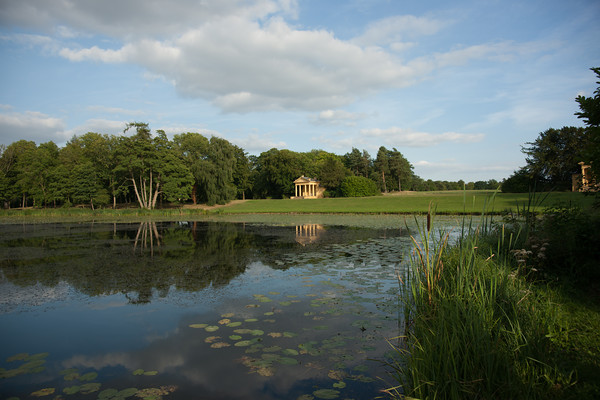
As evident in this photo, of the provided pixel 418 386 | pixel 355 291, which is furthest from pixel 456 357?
pixel 355 291

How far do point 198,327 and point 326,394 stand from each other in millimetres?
2898

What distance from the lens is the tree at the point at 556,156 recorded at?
41.9m

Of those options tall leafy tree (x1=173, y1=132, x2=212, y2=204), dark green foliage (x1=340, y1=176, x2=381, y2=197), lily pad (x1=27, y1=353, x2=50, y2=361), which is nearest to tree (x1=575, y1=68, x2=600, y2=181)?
lily pad (x1=27, y1=353, x2=50, y2=361)

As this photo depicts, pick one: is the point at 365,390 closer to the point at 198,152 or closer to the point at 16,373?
the point at 16,373

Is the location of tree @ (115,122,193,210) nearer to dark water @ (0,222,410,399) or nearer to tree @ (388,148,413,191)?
dark water @ (0,222,410,399)

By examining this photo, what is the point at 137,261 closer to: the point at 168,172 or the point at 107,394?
the point at 107,394

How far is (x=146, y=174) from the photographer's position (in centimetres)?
4959

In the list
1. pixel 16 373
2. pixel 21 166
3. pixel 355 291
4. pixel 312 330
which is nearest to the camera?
pixel 16 373

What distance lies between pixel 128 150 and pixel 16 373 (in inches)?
1888

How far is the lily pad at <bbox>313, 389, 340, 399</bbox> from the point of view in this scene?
3898mm

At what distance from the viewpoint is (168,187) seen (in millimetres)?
48656

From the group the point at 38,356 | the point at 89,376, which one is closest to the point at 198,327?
the point at 89,376

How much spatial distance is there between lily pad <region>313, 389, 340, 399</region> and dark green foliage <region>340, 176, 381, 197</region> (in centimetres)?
6301

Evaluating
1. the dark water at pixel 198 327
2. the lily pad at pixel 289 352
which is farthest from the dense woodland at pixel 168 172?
the lily pad at pixel 289 352
